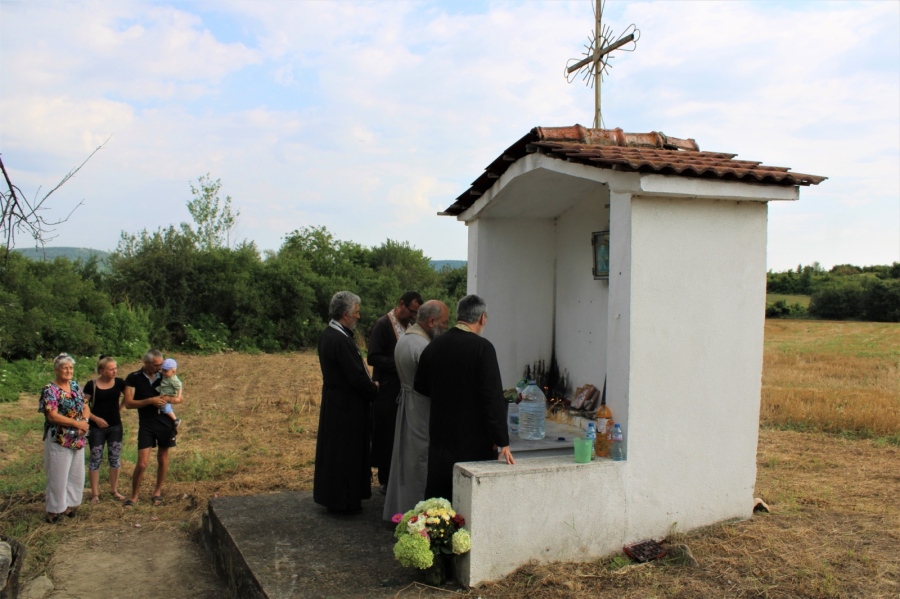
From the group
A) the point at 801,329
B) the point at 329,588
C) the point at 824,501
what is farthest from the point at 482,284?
the point at 801,329

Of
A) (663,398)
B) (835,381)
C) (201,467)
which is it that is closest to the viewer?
(663,398)

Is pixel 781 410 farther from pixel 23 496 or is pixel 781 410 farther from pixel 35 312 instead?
pixel 35 312

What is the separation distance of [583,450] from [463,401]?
2.71ft

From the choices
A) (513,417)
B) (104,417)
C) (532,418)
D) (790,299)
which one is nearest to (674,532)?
(532,418)

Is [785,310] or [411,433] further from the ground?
[785,310]

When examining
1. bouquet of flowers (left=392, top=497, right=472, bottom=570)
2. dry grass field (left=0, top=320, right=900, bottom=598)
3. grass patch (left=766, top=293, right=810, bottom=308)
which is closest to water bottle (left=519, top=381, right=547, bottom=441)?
dry grass field (left=0, top=320, right=900, bottom=598)

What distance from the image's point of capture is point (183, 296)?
21.5m

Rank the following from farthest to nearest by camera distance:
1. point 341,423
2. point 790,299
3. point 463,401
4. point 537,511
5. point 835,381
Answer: point 790,299, point 835,381, point 341,423, point 463,401, point 537,511

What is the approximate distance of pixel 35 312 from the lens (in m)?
15.9

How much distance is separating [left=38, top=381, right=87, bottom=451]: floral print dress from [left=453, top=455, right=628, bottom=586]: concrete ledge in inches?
151

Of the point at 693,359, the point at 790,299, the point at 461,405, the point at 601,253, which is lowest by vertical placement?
the point at 461,405

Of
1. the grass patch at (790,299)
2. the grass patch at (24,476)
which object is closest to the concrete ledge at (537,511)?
the grass patch at (24,476)

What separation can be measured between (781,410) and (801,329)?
25.7 meters

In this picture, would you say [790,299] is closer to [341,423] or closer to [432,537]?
[341,423]
